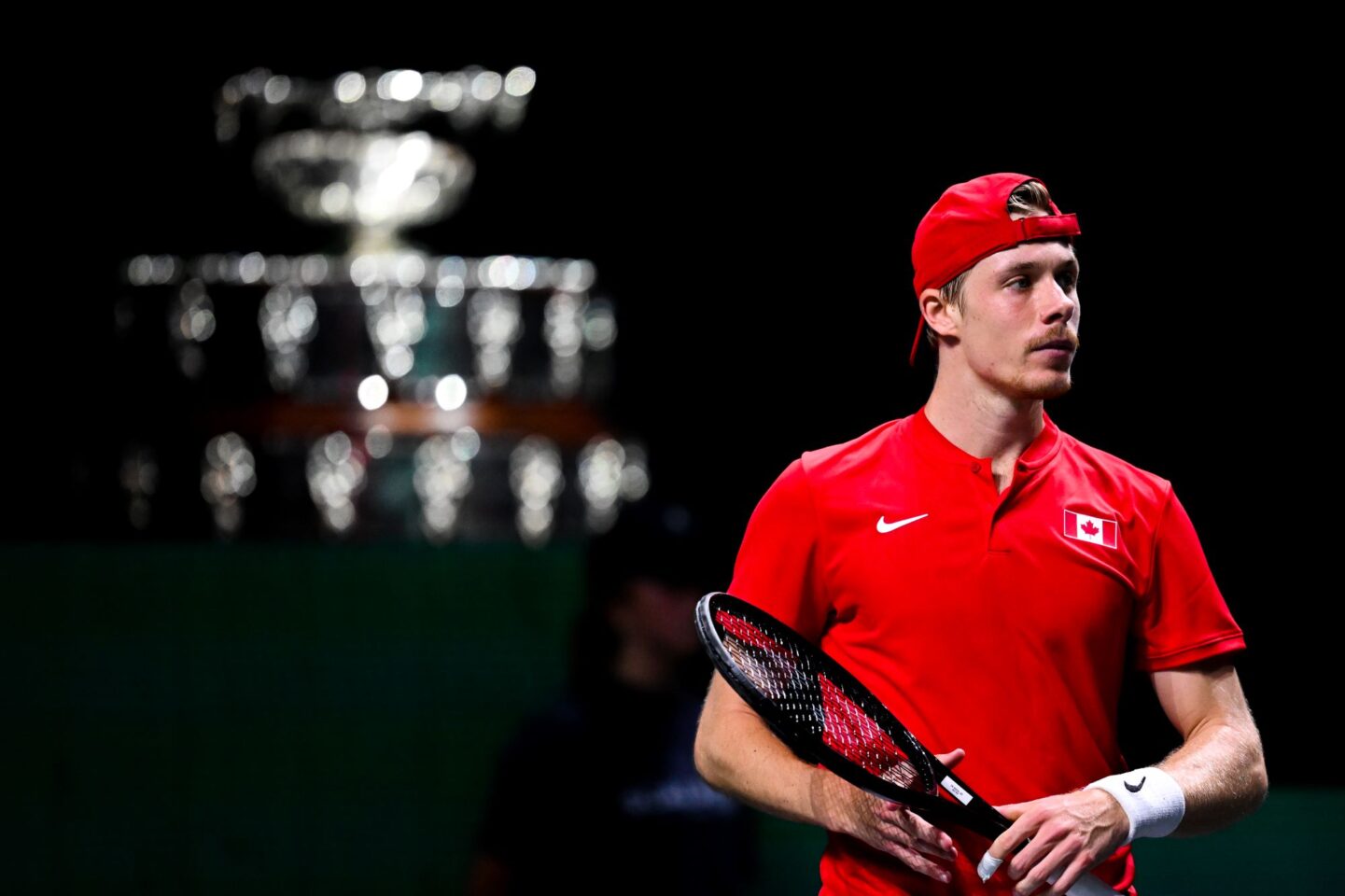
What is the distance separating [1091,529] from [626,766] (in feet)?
4.97

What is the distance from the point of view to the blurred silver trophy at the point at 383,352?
27.9 ft

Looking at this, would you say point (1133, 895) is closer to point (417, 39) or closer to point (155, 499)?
point (155, 499)

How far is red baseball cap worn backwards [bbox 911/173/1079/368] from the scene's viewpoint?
200cm

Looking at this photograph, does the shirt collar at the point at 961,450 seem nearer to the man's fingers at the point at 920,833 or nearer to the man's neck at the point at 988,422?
the man's neck at the point at 988,422

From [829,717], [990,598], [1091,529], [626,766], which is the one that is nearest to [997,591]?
[990,598]

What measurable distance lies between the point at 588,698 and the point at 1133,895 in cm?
154

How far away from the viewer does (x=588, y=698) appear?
3.38 meters

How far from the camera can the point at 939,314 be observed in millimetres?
2086

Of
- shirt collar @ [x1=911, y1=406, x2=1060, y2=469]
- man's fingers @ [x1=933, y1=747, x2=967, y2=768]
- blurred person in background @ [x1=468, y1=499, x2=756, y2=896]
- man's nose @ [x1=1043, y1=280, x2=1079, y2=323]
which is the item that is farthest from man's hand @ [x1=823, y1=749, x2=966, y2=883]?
blurred person in background @ [x1=468, y1=499, x2=756, y2=896]

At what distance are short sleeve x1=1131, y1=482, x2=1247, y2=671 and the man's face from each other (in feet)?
0.80

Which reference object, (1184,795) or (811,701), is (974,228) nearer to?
(811,701)

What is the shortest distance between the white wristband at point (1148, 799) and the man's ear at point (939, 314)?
1.93ft

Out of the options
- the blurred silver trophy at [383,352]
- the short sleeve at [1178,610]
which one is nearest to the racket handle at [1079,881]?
the short sleeve at [1178,610]

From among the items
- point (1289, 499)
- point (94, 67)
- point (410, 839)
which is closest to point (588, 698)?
point (410, 839)
